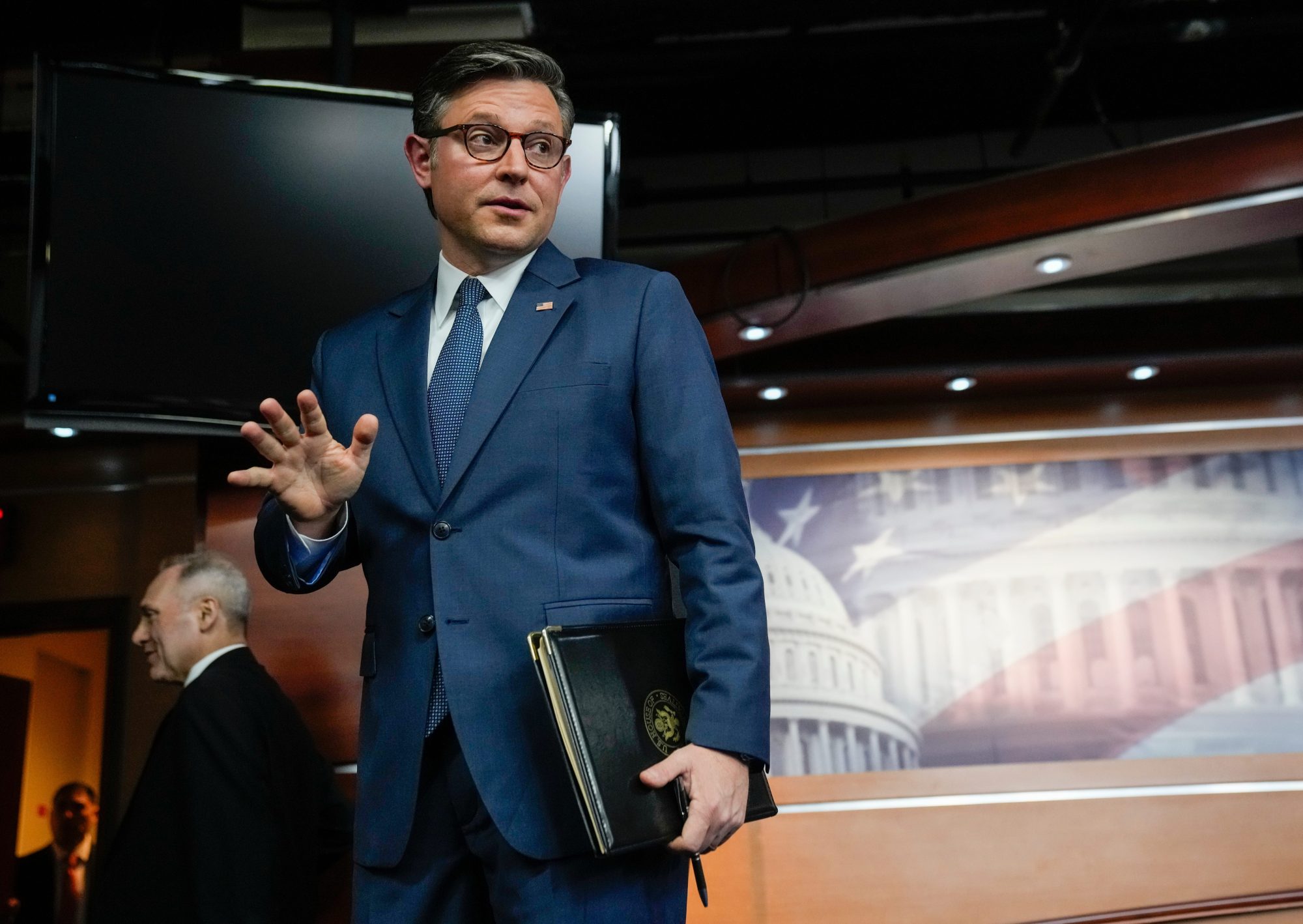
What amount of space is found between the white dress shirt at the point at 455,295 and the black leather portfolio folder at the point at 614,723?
362 millimetres

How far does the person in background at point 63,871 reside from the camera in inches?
208

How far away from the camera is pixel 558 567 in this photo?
1213mm

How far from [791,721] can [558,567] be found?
269cm

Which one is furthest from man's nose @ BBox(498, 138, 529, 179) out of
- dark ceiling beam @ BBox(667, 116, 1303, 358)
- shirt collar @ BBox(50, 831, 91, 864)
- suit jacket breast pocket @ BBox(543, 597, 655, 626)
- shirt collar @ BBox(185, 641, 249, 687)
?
shirt collar @ BBox(50, 831, 91, 864)

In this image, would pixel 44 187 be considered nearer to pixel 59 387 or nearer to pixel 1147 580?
pixel 59 387

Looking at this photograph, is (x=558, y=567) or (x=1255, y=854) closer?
(x=558, y=567)

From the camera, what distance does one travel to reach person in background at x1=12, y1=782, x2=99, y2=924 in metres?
5.29

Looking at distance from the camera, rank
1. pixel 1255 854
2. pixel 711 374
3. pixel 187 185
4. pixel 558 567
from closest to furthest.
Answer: pixel 558 567, pixel 711 374, pixel 187 185, pixel 1255 854

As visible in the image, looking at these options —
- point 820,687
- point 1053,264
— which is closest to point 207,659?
point 820,687

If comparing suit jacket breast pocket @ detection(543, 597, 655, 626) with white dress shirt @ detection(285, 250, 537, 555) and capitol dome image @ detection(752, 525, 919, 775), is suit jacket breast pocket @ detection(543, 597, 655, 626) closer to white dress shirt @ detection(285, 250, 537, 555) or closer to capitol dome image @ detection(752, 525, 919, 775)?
white dress shirt @ detection(285, 250, 537, 555)

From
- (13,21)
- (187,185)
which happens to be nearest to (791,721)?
(187,185)

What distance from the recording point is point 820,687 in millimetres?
3803

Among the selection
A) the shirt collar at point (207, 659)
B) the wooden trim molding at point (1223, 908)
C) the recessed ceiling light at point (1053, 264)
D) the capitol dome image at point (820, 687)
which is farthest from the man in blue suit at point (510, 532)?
the capitol dome image at point (820, 687)

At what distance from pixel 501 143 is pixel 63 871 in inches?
204
